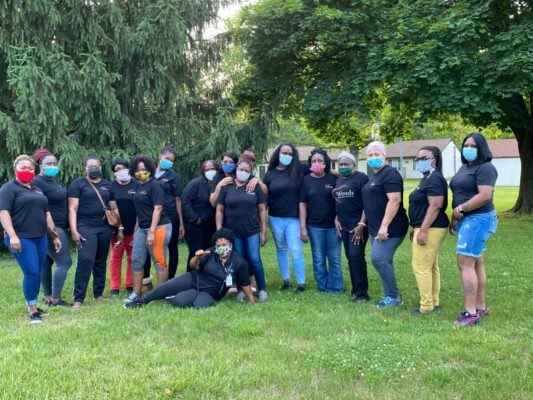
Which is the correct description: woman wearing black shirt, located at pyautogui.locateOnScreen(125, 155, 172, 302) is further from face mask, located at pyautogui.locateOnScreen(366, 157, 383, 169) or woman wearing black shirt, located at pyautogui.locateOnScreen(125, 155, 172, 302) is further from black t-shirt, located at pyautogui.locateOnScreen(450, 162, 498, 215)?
black t-shirt, located at pyautogui.locateOnScreen(450, 162, 498, 215)

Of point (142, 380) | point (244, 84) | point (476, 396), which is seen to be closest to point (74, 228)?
point (142, 380)

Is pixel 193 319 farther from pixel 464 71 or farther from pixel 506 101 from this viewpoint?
pixel 506 101

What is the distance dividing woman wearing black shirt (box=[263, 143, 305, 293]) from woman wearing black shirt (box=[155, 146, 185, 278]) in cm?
141

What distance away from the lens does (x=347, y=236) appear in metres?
6.91

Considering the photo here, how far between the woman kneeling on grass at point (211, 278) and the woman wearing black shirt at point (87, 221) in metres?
0.84

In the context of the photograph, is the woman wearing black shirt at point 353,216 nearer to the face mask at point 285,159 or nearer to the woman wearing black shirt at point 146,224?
the face mask at point 285,159

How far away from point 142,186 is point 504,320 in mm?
4957

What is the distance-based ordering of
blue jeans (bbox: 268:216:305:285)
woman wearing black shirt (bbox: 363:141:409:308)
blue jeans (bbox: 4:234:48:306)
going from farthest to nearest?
blue jeans (bbox: 268:216:305:285) → woman wearing black shirt (bbox: 363:141:409:308) → blue jeans (bbox: 4:234:48:306)

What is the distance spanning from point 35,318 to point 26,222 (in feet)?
3.85

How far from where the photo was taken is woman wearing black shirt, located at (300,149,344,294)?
7117 millimetres

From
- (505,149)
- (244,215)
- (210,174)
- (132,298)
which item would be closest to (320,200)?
(244,215)

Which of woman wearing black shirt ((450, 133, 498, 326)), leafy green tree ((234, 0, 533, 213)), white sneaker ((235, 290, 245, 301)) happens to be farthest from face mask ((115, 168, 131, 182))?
leafy green tree ((234, 0, 533, 213))

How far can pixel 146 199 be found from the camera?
6.82 m

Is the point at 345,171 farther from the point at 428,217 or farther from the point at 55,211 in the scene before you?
the point at 55,211
